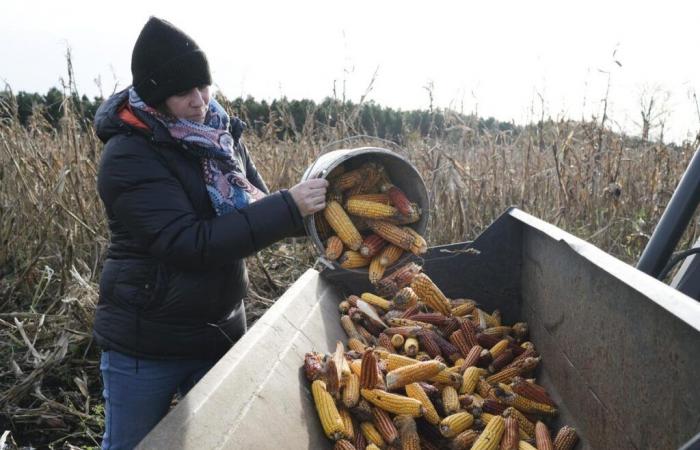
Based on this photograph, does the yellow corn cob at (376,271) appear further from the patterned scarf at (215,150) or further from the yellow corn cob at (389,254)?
the patterned scarf at (215,150)

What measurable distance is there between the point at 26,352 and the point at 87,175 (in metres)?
1.61

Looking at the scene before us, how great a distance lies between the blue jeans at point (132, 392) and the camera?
246 cm

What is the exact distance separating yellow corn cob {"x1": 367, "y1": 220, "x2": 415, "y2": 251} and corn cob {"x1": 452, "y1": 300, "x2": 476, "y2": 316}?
669 millimetres

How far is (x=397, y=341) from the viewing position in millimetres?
3115

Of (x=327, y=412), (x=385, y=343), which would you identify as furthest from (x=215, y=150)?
(x=385, y=343)

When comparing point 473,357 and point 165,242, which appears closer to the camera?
point 165,242

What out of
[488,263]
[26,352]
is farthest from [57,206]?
[488,263]

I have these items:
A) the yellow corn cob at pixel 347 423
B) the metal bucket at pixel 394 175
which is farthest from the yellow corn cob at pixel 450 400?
the metal bucket at pixel 394 175

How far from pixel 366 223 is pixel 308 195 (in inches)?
29.5

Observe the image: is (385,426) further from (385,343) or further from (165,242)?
(165,242)

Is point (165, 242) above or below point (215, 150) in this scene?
below

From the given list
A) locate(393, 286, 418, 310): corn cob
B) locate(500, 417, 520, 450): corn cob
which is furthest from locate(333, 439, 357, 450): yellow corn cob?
locate(393, 286, 418, 310): corn cob

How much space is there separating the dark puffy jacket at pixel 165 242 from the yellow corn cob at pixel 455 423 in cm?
102

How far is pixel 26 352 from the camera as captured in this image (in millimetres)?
4195
